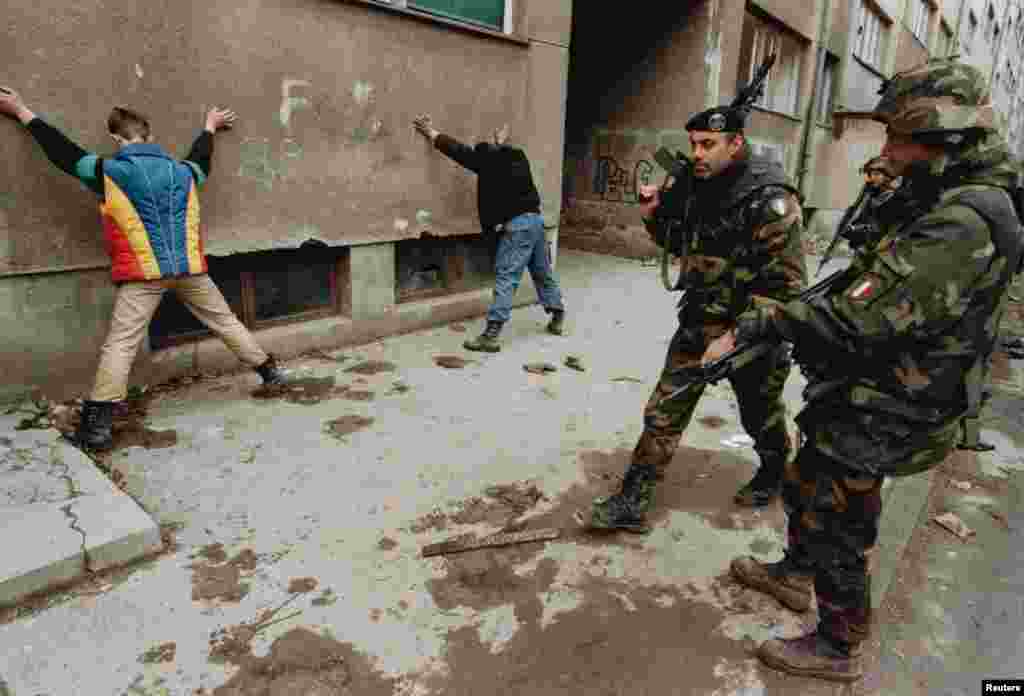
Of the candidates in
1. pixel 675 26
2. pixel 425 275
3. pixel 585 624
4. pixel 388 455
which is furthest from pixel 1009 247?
pixel 675 26

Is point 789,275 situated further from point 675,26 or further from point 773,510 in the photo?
point 675,26

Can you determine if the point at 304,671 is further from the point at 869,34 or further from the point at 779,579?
the point at 869,34

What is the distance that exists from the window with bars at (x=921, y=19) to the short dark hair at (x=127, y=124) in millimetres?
20036

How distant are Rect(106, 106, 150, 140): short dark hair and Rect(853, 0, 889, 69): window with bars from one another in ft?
48.7

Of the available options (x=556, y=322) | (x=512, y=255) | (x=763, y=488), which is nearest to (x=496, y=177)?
Result: (x=512, y=255)

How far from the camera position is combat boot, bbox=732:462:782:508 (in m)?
3.14

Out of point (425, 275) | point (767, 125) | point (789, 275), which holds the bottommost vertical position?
point (425, 275)

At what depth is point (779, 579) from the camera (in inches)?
96.7

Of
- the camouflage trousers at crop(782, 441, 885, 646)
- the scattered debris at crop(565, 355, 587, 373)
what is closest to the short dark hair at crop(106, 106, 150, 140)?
the scattered debris at crop(565, 355, 587, 373)

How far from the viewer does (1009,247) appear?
167 cm

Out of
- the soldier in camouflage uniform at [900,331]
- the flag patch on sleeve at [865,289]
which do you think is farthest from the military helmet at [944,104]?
the flag patch on sleeve at [865,289]

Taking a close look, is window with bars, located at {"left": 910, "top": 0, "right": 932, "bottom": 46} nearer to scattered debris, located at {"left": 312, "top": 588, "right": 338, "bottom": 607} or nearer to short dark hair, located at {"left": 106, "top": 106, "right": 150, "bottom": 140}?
short dark hair, located at {"left": 106, "top": 106, "right": 150, "bottom": 140}

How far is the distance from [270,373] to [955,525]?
12.9 ft

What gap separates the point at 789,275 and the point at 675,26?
7.93 meters
